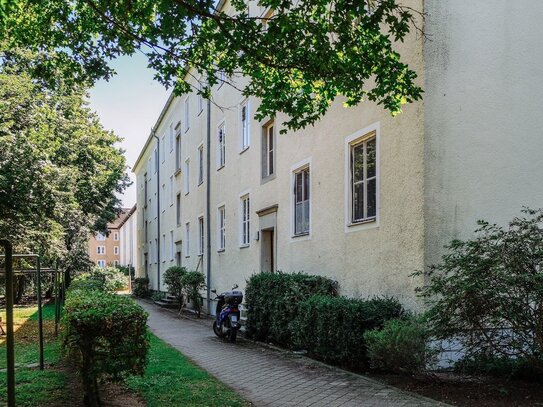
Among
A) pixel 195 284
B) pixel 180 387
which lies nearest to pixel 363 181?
pixel 180 387

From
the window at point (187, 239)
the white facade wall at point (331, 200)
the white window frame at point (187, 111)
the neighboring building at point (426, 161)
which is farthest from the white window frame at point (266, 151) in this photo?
the white window frame at point (187, 111)

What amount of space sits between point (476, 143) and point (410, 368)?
379 cm

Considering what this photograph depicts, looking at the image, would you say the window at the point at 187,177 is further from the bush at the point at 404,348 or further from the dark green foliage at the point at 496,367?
the dark green foliage at the point at 496,367

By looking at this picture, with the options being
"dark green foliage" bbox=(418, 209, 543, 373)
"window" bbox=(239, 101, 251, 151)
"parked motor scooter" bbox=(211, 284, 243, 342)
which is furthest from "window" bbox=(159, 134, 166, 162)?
"dark green foliage" bbox=(418, 209, 543, 373)

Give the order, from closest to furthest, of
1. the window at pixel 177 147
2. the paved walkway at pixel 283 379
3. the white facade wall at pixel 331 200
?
the paved walkway at pixel 283 379, the white facade wall at pixel 331 200, the window at pixel 177 147

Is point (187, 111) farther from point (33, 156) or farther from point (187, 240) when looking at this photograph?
point (33, 156)

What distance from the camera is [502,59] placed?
9.13m

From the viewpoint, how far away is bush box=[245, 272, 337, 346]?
10.9 m

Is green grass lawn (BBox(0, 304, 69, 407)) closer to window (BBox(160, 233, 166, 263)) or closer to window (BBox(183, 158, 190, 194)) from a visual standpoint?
window (BBox(183, 158, 190, 194))

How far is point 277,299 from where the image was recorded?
37.2 feet

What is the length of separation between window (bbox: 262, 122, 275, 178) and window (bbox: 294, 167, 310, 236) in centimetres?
242

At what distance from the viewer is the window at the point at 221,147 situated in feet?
67.5

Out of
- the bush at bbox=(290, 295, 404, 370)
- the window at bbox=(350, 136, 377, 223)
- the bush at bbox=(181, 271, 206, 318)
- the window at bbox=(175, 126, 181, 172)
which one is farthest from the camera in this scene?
the window at bbox=(175, 126, 181, 172)

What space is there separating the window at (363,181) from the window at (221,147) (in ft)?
34.0
